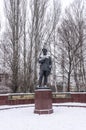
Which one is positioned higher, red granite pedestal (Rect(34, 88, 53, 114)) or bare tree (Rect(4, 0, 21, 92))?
bare tree (Rect(4, 0, 21, 92))

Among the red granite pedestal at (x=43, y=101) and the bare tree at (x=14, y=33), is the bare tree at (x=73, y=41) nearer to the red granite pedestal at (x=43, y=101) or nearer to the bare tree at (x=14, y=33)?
the bare tree at (x=14, y=33)

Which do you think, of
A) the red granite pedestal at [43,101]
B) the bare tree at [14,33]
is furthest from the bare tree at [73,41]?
the red granite pedestal at [43,101]

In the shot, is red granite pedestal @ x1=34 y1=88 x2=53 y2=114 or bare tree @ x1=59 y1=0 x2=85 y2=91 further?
bare tree @ x1=59 y1=0 x2=85 y2=91

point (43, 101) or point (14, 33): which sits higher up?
point (14, 33)

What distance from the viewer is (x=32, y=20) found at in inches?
941

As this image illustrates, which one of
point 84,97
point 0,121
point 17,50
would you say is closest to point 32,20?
point 17,50

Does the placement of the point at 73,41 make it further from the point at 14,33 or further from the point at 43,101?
the point at 43,101

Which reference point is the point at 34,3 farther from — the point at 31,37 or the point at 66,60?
the point at 66,60

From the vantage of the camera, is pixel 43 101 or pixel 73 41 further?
pixel 73 41

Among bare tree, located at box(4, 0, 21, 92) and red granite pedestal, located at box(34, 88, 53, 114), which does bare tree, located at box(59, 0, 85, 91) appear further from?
red granite pedestal, located at box(34, 88, 53, 114)

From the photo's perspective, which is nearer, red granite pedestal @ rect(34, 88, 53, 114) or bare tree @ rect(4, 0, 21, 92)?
red granite pedestal @ rect(34, 88, 53, 114)

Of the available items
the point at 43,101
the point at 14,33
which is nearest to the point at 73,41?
the point at 14,33

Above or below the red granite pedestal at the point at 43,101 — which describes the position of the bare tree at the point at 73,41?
above

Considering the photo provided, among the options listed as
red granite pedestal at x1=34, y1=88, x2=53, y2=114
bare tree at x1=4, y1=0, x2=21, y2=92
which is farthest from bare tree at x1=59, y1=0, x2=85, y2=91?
red granite pedestal at x1=34, y1=88, x2=53, y2=114
